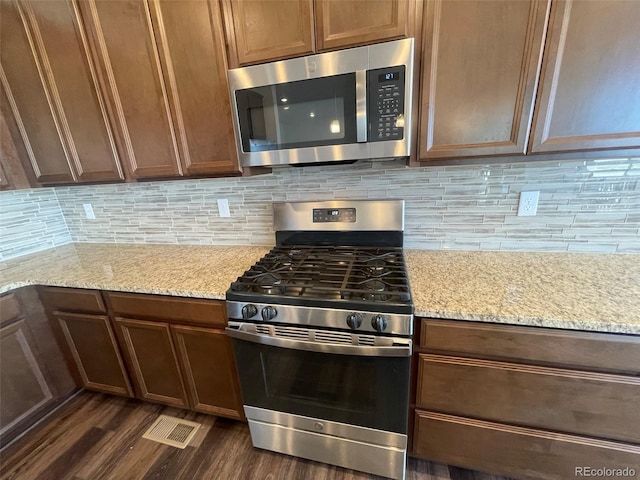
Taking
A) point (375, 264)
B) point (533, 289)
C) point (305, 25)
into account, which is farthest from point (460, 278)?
point (305, 25)

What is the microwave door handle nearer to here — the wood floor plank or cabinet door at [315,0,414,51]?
cabinet door at [315,0,414,51]

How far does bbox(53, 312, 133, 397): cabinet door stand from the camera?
1516 mm

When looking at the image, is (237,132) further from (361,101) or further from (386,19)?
(386,19)

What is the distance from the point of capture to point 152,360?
149 cm

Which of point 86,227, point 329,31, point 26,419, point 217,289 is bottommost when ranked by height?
point 26,419

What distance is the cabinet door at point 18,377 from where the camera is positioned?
1436 mm

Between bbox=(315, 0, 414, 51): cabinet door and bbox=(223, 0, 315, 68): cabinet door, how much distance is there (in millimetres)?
51

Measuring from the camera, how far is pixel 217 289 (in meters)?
1.22

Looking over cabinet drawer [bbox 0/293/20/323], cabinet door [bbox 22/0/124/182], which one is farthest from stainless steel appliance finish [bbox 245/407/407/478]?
cabinet door [bbox 22/0/124/182]

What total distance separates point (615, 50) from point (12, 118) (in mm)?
2831

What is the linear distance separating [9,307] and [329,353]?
170 cm

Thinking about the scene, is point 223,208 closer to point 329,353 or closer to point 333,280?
point 333,280

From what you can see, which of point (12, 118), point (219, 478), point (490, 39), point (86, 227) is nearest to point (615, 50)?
Result: point (490, 39)

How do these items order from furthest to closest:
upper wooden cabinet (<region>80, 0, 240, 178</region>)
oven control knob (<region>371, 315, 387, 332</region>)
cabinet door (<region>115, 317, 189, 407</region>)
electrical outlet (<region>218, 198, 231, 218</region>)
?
electrical outlet (<region>218, 198, 231, 218</region>)
cabinet door (<region>115, 317, 189, 407</region>)
upper wooden cabinet (<region>80, 0, 240, 178</region>)
oven control knob (<region>371, 315, 387, 332</region>)
